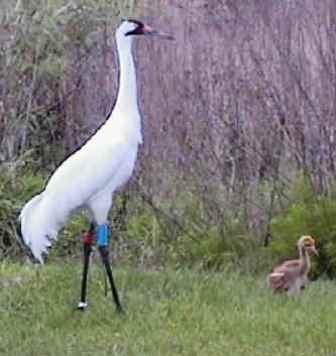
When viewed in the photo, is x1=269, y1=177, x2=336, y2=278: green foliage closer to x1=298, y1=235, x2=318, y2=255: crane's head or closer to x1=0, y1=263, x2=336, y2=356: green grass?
x1=0, y1=263, x2=336, y2=356: green grass

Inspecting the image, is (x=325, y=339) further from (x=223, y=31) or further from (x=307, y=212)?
(x=223, y=31)

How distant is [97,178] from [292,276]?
1530mm

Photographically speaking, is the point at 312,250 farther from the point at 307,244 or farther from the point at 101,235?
the point at 101,235

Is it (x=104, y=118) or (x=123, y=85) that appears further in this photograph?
(x=104, y=118)

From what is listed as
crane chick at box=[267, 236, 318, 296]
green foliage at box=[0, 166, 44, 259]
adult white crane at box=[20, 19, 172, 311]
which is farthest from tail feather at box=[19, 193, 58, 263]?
green foliage at box=[0, 166, 44, 259]

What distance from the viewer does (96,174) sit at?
8.17 meters

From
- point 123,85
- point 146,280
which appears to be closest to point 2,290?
point 146,280

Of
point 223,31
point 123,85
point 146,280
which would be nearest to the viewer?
point 123,85

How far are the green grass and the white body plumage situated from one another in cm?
51

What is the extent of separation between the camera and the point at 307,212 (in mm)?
9789

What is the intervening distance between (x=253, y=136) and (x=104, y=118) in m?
1.94

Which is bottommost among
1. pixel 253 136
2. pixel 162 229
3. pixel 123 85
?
pixel 162 229

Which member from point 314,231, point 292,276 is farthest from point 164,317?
point 314,231

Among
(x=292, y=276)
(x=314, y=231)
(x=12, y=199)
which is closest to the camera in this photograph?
(x=292, y=276)
